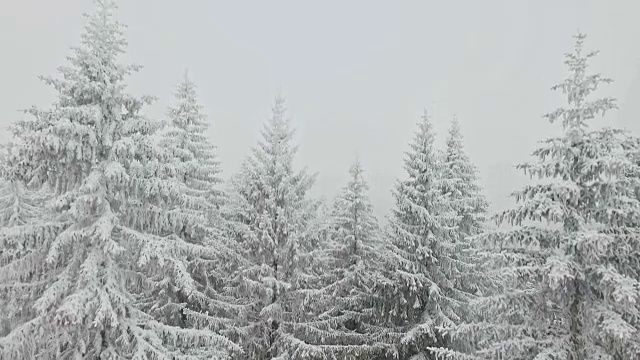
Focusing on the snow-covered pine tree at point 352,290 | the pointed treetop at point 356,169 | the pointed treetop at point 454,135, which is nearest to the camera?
the snow-covered pine tree at point 352,290

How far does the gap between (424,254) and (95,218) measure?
36.2 ft

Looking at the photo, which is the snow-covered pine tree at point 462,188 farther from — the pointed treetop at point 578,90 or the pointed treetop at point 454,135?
the pointed treetop at point 578,90

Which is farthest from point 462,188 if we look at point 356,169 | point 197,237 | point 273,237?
point 197,237

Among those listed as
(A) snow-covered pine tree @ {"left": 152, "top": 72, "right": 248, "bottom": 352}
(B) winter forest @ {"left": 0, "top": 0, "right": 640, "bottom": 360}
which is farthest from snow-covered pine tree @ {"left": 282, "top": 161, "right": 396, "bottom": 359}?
(A) snow-covered pine tree @ {"left": 152, "top": 72, "right": 248, "bottom": 352}

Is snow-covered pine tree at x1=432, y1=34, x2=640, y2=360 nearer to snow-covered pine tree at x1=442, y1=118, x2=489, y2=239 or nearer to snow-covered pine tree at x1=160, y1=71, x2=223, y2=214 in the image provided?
snow-covered pine tree at x1=442, y1=118, x2=489, y2=239

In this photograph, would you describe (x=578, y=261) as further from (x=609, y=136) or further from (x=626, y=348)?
(x=609, y=136)

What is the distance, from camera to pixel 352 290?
741 inches

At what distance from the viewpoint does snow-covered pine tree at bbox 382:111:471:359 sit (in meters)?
16.8

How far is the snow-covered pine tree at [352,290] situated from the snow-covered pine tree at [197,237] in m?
3.01

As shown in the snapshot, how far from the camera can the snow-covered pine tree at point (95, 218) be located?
1091 cm

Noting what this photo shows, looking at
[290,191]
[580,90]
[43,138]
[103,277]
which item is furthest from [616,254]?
[43,138]

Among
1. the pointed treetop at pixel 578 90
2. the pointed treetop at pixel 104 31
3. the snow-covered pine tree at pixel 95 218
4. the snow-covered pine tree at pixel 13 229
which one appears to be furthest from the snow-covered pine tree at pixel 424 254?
the snow-covered pine tree at pixel 13 229

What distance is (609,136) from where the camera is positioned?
36.0 feet

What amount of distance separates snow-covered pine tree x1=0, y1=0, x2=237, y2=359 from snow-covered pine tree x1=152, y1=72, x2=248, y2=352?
3295 mm
